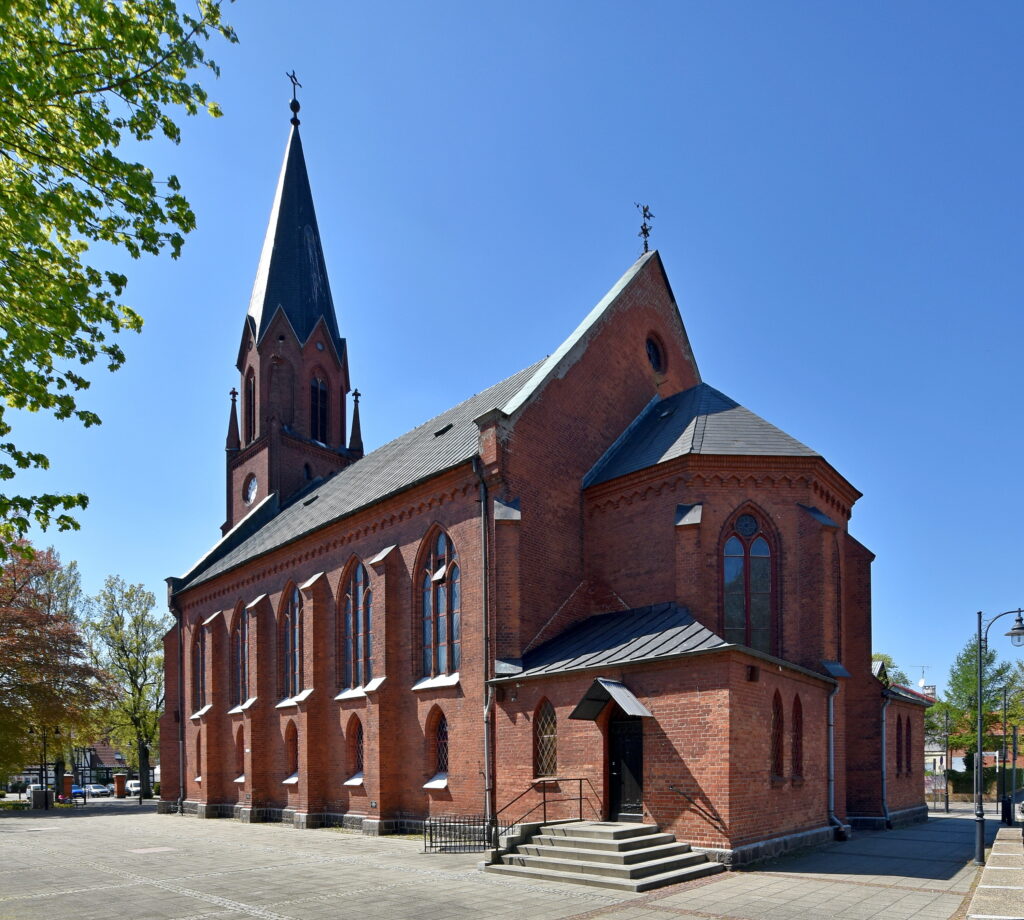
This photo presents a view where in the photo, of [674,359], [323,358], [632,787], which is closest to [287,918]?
[632,787]

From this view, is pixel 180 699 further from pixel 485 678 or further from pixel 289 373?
pixel 485 678

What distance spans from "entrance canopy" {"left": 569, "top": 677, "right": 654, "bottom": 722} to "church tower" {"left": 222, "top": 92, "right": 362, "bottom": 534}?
2527 cm

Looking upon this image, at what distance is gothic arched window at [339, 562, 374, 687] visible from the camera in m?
25.2

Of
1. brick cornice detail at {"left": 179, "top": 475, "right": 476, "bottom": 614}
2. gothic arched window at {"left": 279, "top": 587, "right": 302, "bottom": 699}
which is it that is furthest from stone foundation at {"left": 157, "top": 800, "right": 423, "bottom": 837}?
brick cornice detail at {"left": 179, "top": 475, "right": 476, "bottom": 614}

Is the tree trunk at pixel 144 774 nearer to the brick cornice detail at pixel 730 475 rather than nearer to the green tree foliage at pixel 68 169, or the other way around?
the brick cornice detail at pixel 730 475

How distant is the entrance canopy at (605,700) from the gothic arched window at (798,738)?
3.68 metres

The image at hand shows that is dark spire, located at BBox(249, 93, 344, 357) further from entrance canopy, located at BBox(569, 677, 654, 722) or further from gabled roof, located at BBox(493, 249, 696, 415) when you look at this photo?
entrance canopy, located at BBox(569, 677, 654, 722)

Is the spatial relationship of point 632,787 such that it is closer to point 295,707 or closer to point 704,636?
point 704,636

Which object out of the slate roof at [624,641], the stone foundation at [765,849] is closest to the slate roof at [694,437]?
the slate roof at [624,641]

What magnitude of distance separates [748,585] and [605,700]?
5.45m

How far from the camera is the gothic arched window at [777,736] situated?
660 inches

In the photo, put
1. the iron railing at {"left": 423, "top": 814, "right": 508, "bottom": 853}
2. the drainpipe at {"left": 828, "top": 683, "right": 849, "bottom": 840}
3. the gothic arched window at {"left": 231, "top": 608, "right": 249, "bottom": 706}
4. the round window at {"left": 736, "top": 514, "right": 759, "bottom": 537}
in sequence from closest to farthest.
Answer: the drainpipe at {"left": 828, "top": 683, "right": 849, "bottom": 840}
the iron railing at {"left": 423, "top": 814, "right": 508, "bottom": 853}
the round window at {"left": 736, "top": 514, "right": 759, "bottom": 537}
the gothic arched window at {"left": 231, "top": 608, "right": 249, "bottom": 706}

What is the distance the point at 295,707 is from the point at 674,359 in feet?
55.5

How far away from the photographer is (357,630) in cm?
2577
